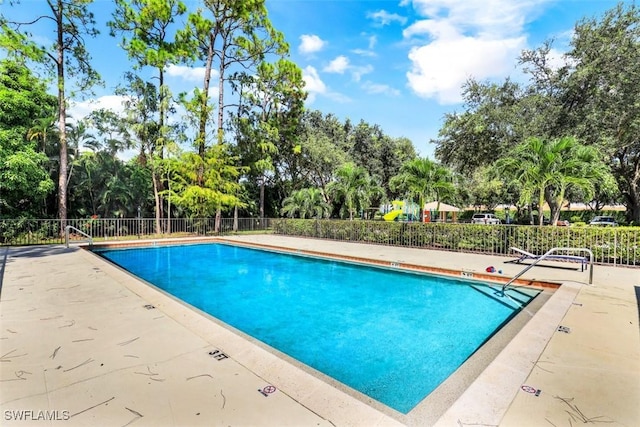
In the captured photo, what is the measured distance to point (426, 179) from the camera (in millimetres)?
13406

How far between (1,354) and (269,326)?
316cm

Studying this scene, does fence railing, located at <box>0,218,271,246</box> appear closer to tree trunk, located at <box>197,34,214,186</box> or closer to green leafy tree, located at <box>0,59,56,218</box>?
green leafy tree, located at <box>0,59,56,218</box>

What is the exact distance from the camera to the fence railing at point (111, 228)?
12.8 m

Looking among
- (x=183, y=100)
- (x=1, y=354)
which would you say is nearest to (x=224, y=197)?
(x=183, y=100)

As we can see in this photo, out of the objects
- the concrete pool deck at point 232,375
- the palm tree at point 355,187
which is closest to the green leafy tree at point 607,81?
the palm tree at point 355,187

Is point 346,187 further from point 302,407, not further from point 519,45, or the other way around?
point 302,407

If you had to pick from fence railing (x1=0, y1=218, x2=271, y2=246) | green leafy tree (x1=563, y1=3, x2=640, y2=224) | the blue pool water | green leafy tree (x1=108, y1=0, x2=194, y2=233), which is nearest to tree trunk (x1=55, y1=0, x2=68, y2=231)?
fence railing (x1=0, y1=218, x2=271, y2=246)

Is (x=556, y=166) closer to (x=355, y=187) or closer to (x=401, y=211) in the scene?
(x=355, y=187)

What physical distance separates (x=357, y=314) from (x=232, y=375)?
3.33 meters

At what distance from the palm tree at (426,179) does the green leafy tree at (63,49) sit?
15.3 m

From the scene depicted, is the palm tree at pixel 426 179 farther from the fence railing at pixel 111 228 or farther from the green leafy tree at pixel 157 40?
the green leafy tree at pixel 157 40

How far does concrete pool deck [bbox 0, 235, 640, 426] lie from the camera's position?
6.95 feet

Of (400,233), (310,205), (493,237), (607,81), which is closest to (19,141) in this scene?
(310,205)

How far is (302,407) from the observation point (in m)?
2.22
